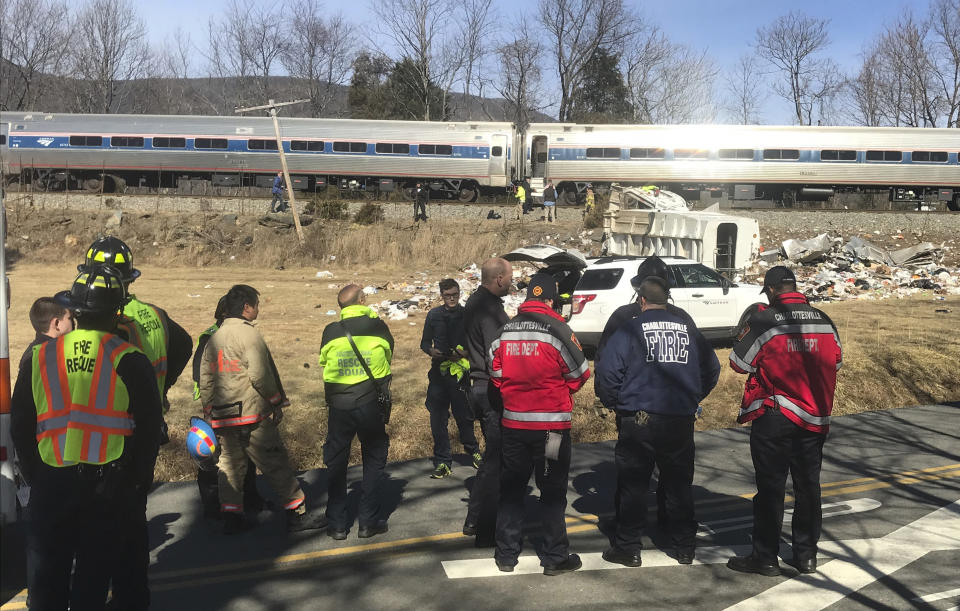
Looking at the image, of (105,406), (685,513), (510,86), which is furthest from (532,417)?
(510,86)

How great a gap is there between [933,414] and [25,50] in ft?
206

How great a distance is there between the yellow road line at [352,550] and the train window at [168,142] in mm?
32929

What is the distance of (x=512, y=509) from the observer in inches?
221

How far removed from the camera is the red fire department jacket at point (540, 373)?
216 inches

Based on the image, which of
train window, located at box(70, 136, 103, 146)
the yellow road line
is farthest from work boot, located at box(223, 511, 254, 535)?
train window, located at box(70, 136, 103, 146)

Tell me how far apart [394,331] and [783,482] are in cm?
1260

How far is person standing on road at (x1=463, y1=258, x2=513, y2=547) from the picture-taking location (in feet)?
19.7

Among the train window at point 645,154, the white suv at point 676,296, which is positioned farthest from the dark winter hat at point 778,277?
the train window at point 645,154

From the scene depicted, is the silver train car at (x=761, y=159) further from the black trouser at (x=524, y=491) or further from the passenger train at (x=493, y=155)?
the black trouser at (x=524, y=491)

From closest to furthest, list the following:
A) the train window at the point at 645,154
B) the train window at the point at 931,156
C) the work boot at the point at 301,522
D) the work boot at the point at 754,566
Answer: the work boot at the point at 754,566
the work boot at the point at 301,522
the train window at the point at 931,156
the train window at the point at 645,154

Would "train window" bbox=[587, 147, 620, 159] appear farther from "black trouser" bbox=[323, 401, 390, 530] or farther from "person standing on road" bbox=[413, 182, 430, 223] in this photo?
"black trouser" bbox=[323, 401, 390, 530]

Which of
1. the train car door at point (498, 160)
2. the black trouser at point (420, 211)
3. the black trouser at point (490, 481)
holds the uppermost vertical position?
the train car door at point (498, 160)

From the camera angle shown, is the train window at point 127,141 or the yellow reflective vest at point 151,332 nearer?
the yellow reflective vest at point 151,332

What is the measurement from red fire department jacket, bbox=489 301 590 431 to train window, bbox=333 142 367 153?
101ft
